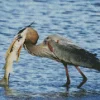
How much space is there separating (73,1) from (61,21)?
3.29 m

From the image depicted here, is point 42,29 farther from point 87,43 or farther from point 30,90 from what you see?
point 30,90

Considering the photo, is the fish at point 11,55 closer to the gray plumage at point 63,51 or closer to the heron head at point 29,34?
the heron head at point 29,34

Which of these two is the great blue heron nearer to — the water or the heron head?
the heron head

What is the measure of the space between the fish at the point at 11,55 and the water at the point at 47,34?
0.17 metres

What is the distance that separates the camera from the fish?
33.6 feet

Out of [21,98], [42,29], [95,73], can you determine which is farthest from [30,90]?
[42,29]

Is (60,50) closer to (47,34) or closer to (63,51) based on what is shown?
(63,51)

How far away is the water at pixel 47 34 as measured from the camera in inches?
400

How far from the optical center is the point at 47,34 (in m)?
14.8

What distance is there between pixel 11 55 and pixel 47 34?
4452 mm

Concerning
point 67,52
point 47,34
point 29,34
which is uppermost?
point 29,34

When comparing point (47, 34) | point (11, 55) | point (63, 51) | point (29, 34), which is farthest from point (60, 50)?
point (47, 34)

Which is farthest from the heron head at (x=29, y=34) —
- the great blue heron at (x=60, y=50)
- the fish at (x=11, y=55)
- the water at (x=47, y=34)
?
the water at (x=47, y=34)

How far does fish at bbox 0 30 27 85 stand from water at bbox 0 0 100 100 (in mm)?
168
